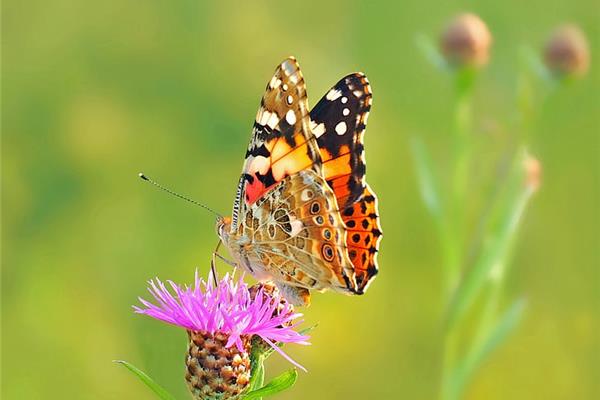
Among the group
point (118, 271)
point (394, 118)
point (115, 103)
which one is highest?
point (394, 118)

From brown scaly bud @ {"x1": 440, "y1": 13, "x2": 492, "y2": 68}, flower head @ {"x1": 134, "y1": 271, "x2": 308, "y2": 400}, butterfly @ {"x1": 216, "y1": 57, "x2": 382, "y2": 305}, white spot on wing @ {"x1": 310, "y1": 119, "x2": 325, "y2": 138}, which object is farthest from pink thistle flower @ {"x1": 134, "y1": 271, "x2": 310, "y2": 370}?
brown scaly bud @ {"x1": 440, "y1": 13, "x2": 492, "y2": 68}

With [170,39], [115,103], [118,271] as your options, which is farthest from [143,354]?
[170,39]

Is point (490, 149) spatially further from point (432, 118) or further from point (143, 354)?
point (143, 354)

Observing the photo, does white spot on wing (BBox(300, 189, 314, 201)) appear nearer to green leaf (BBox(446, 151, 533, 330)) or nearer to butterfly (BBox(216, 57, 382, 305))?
butterfly (BBox(216, 57, 382, 305))

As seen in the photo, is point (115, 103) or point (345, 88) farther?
point (115, 103)

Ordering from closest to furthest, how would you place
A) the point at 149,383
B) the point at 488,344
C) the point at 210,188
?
the point at 149,383, the point at 488,344, the point at 210,188

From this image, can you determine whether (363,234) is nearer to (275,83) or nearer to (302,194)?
(302,194)

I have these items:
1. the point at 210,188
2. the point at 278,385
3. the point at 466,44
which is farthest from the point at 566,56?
the point at 278,385
